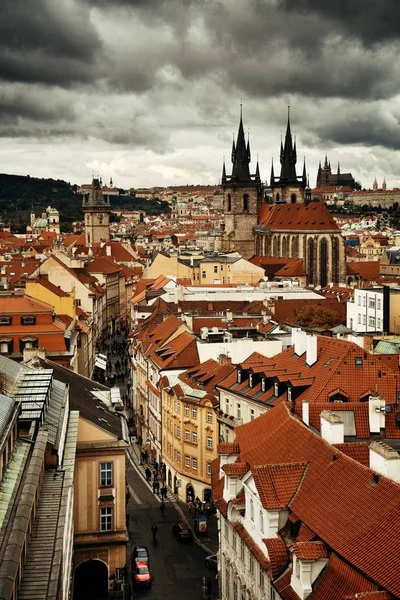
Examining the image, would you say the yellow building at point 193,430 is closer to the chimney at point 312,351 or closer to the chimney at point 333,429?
the chimney at point 312,351

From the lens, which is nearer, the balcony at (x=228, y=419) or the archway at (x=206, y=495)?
the balcony at (x=228, y=419)

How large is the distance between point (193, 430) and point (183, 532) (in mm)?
10125

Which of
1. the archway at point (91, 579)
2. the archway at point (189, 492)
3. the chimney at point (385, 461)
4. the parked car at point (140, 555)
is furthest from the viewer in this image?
the archway at point (189, 492)

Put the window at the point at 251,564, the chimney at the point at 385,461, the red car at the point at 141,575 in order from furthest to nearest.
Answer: the red car at the point at 141,575 → the window at the point at 251,564 → the chimney at the point at 385,461

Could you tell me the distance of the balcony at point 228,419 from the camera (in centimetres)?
5103

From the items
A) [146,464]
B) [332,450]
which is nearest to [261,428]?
[332,450]

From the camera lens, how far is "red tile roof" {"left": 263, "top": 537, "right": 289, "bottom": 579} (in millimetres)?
27109

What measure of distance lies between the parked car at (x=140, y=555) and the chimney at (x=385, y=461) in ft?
59.3

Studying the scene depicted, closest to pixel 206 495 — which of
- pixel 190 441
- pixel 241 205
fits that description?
A: pixel 190 441

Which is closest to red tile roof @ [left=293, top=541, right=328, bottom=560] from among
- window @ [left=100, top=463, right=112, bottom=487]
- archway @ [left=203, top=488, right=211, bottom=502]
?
window @ [left=100, top=463, right=112, bottom=487]

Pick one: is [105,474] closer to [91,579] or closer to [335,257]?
[91,579]

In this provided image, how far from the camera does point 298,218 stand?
175m

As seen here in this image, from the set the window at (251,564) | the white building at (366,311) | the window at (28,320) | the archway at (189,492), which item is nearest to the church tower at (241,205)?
the white building at (366,311)

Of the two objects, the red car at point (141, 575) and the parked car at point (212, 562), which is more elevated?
the red car at point (141, 575)
